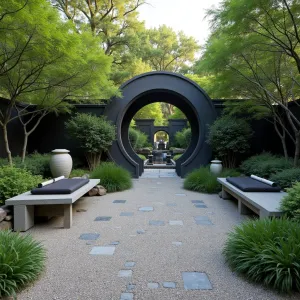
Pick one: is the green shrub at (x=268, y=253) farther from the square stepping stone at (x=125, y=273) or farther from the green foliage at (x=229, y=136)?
the green foliage at (x=229, y=136)

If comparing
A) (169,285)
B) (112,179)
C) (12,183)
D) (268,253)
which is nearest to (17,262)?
(169,285)

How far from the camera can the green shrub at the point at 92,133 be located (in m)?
8.42

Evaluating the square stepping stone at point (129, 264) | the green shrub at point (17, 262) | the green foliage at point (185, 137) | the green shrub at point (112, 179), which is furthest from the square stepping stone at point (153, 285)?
the green foliage at point (185, 137)

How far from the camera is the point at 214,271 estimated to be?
2.53m

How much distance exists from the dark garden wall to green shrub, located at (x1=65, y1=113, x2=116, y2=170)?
110cm

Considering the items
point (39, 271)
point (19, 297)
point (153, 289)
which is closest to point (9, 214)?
point (39, 271)

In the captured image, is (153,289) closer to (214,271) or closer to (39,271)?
(214,271)

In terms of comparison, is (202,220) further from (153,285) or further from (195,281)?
(153,285)

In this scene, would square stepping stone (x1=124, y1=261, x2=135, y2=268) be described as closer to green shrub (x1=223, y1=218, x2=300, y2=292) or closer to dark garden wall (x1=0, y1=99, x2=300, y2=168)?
green shrub (x1=223, y1=218, x2=300, y2=292)

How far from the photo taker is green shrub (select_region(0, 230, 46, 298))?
6.82 ft

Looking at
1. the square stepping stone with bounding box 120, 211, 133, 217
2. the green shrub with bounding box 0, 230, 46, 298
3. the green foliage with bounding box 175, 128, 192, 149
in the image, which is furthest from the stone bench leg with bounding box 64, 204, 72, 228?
the green foliage with bounding box 175, 128, 192, 149

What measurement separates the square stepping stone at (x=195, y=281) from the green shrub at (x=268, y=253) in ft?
1.13

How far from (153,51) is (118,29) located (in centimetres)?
504

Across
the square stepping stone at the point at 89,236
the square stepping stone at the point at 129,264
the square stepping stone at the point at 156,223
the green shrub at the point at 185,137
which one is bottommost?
the square stepping stone at the point at 156,223
